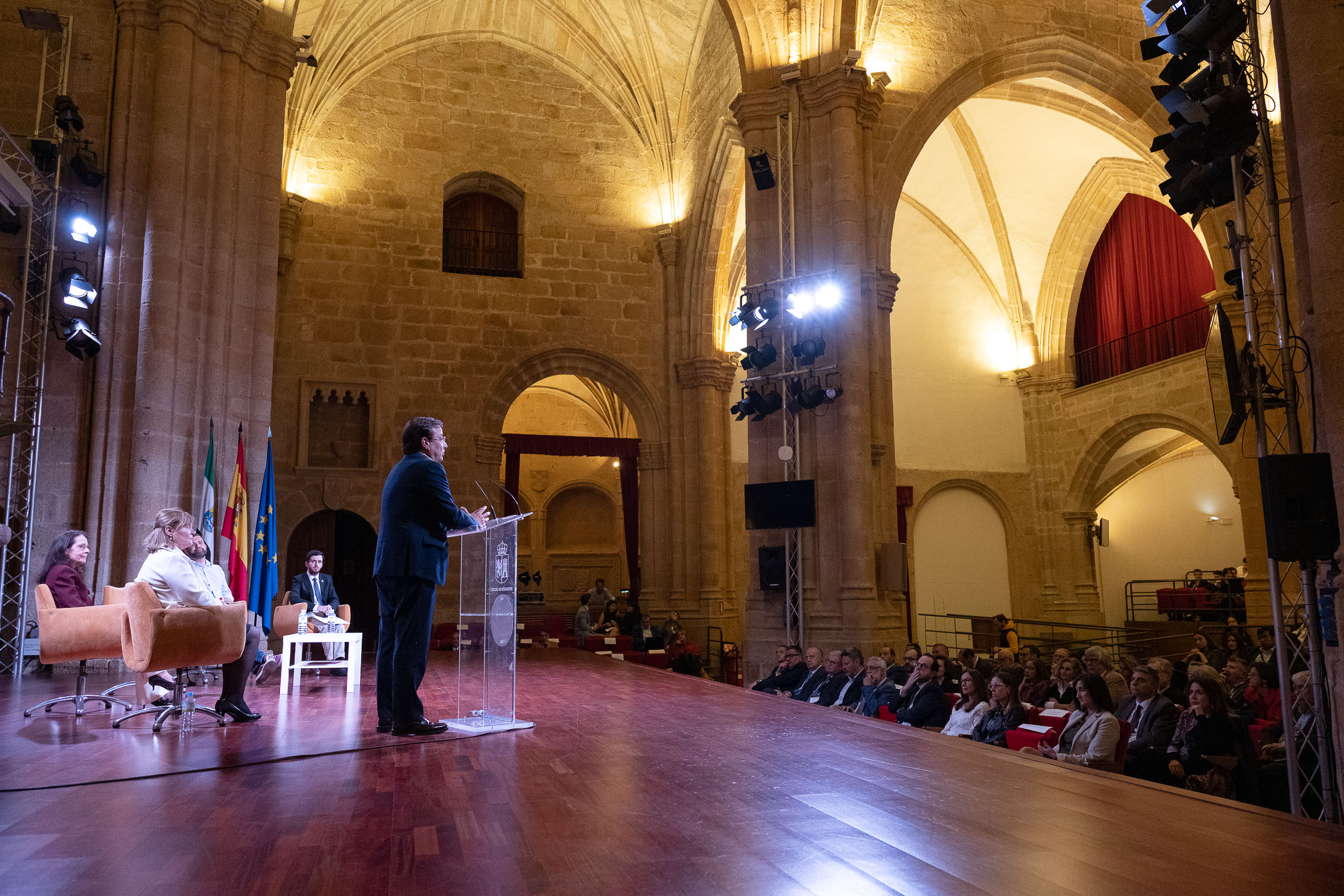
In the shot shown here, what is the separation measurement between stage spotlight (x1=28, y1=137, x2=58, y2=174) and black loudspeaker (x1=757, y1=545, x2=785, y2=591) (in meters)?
7.23

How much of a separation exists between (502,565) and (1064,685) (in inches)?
155

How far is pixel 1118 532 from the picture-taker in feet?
65.9

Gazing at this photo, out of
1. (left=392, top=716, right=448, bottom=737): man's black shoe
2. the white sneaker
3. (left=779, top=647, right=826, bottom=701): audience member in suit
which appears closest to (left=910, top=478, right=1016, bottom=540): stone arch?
(left=779, top=647, right=826, bottom=701): audience member in suit

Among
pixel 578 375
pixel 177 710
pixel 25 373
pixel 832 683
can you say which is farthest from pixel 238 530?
pixel 578 375

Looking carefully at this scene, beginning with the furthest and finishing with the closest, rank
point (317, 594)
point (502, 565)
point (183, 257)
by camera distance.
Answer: point (317, 594) → point (183, 257) → point (502, 565)

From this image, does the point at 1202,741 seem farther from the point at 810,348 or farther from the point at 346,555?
the point at 346,555

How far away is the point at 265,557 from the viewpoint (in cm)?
865

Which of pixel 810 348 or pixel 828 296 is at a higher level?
pixel 828 296

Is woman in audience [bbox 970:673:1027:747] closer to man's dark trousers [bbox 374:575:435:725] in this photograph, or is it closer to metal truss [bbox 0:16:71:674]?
man's dark trousers [bbox 374:575:435:725]

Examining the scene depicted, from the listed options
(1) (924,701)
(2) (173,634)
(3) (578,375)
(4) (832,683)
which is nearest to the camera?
(2) (173,634)

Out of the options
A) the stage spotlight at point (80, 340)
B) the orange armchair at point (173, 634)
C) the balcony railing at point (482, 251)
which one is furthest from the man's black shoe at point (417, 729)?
the balcony railing at point (482, 251)

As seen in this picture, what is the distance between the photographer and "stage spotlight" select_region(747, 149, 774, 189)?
1047cm

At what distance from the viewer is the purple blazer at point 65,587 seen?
583cm

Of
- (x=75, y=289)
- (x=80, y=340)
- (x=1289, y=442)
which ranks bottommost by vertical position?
(x=1289, y=442)
